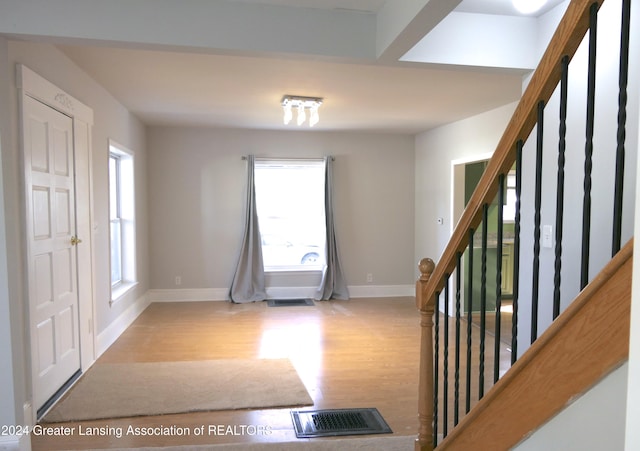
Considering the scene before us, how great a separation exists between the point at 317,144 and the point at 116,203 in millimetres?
2799

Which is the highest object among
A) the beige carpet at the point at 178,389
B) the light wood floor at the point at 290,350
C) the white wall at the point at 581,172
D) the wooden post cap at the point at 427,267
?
the white wall at the point at 581,172

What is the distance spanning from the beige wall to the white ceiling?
2.53ft

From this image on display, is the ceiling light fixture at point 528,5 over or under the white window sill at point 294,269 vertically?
over

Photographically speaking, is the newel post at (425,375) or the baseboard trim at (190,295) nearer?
the newel post at (425,375)

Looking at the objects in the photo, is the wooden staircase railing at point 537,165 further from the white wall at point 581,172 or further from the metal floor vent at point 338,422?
the white wall at point 581,172

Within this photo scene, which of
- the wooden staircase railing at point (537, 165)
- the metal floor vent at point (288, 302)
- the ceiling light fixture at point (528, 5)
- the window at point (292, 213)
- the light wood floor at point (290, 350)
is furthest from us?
the window at point (292, 213)

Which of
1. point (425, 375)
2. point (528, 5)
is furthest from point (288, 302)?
point (528, 5)

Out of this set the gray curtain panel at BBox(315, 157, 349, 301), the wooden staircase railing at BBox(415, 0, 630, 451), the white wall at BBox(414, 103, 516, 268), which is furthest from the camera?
the gray curtain panel at BBox(315, 157, 349, 301)

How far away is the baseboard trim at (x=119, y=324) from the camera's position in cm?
400

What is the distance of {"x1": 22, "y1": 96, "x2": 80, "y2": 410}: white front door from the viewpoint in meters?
2.61

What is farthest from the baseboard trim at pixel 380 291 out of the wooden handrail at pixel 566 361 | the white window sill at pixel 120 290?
the wooden handrail at pixel 566 361

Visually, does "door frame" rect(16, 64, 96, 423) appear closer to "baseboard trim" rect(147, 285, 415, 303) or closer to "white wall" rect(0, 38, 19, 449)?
"white wall" rect(0, 38, 19, 449)

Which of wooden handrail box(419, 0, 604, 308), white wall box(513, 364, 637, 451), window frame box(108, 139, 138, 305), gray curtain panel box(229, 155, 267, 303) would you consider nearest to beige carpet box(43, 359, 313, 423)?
window frame box(108, 139, 138, 305)

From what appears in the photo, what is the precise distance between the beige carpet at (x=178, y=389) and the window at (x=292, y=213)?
2815 millimetres
